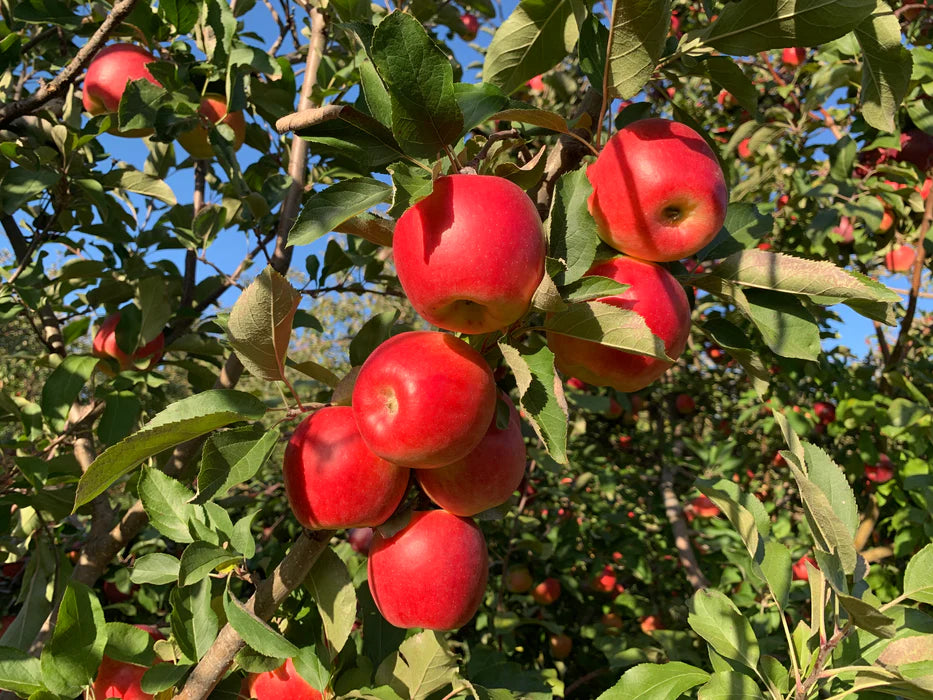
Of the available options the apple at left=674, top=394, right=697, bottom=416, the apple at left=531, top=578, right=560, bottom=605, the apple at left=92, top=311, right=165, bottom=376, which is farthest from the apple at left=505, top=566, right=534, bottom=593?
the apple at left=92, top=311, right=165, bottom=376

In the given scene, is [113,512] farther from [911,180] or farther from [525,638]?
[911,180]

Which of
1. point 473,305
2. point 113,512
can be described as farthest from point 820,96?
point 113,512

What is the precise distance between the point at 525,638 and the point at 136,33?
242 cm

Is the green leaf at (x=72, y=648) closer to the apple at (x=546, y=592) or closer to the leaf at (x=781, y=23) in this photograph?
the leaf at (x=781, y=23)

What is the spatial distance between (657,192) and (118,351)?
149cm

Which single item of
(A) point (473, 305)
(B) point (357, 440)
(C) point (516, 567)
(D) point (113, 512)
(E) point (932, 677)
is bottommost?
(C) point (516, 567)

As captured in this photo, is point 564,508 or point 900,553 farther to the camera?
point 564,508

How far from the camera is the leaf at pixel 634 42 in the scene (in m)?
0.70

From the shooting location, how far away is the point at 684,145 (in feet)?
2.69

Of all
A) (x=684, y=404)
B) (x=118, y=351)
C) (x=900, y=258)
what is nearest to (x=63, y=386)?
(x=118, y=351)

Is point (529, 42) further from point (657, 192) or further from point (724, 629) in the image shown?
point (724, 629)

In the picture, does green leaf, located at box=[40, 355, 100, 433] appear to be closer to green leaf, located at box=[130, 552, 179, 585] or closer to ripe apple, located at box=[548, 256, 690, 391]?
green leaf, located at box=[130, 552, 179, 585]

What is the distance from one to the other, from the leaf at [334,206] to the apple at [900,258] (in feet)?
8.40

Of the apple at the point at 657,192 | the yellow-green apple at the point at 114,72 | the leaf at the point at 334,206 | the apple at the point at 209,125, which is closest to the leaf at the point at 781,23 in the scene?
the apple at the point at 657,192
